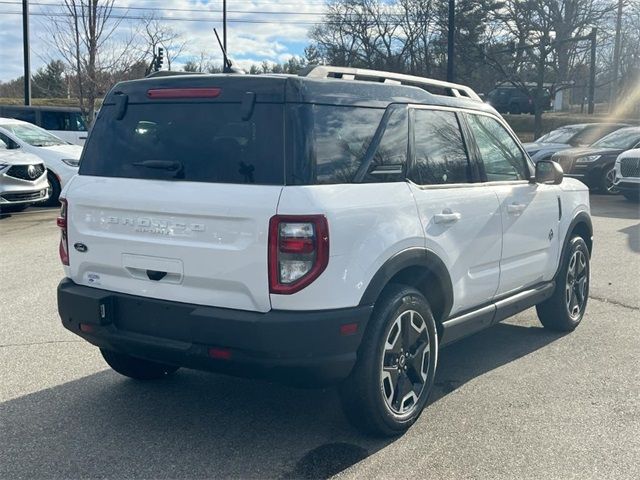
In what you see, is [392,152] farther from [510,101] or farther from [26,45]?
[510,101]

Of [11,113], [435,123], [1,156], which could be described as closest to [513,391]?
[435,123]

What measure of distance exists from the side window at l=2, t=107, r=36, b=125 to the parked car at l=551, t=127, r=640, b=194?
1573 cm

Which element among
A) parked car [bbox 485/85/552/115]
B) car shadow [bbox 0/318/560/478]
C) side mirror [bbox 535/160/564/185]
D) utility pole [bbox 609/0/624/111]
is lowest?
car shadow [bbox 0/318/560/478]

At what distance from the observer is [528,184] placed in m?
5.48

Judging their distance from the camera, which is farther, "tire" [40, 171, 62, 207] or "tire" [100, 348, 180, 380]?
"tire" [40, 171, 62, 207]

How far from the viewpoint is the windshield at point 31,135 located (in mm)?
14938

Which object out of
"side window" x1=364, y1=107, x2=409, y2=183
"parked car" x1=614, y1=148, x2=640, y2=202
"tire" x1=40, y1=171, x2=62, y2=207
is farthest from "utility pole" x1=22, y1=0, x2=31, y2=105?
"side window" x1=364, y1=107, x2=409, y2=183

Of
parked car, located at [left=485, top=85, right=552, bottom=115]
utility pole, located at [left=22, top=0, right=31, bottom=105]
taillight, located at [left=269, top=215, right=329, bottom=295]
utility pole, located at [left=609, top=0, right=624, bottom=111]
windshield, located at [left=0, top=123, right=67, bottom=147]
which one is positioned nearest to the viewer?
taillight, located at [left=269, top=215, right=329, bottom=295]

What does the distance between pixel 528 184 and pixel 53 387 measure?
3673 millimetres

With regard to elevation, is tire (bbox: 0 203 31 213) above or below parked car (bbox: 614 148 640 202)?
below

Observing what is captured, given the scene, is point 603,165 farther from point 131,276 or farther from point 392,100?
point 131,276

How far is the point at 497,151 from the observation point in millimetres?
5305

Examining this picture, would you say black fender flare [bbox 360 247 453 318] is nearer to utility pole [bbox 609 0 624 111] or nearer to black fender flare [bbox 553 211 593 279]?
black fender flare [bbox 553 211 593 279]

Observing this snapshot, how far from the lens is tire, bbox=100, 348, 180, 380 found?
15.5 feet
